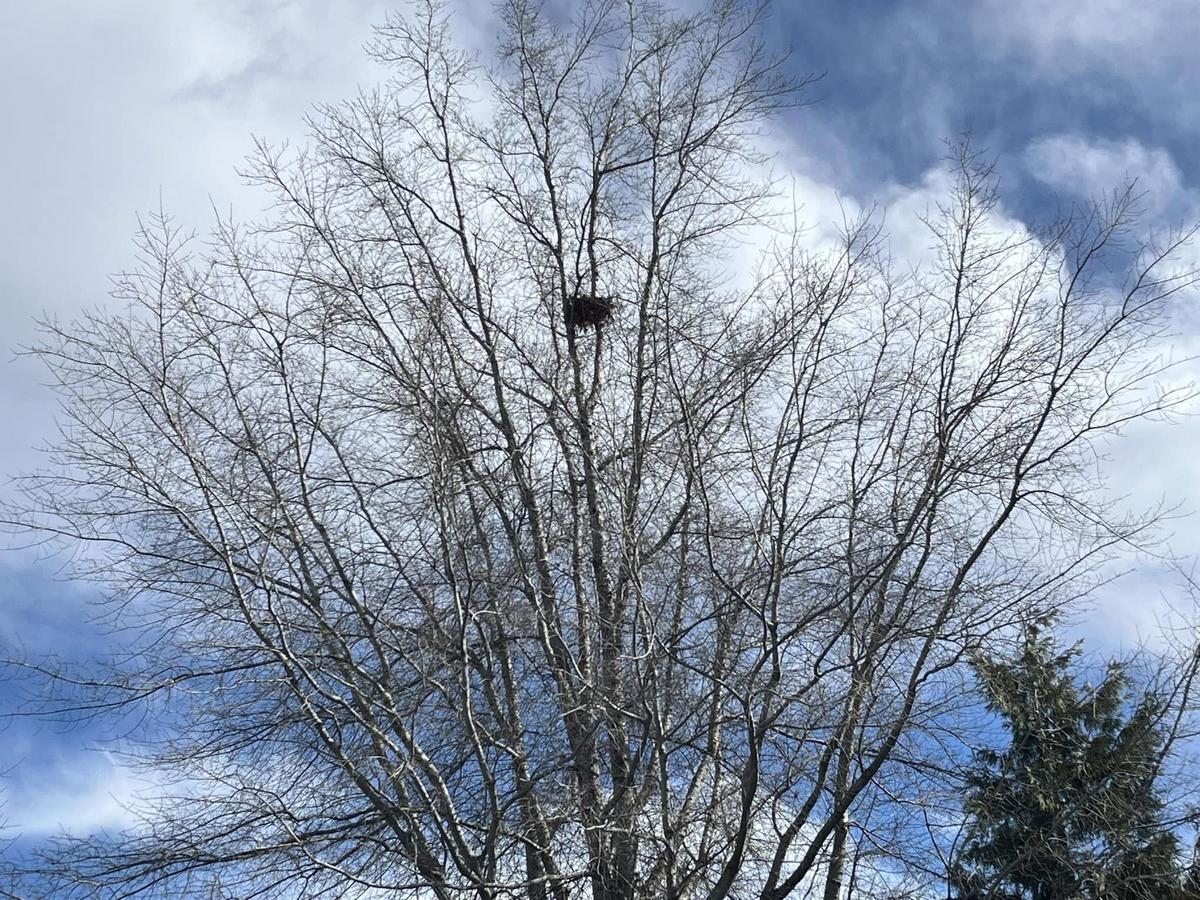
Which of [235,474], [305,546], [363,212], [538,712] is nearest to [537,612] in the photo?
[538,712]

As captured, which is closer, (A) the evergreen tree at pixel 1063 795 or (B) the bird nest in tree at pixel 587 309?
(A) the evergreen tree at pixel 1063 795

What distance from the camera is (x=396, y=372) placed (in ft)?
26.6

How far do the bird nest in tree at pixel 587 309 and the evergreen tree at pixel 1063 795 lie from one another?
3759mm

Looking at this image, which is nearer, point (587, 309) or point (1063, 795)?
point (1063, 795)

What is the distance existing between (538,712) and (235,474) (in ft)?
8.11

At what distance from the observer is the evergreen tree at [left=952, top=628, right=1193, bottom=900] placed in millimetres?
6844

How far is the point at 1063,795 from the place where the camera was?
7.17 m

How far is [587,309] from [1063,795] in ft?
15.3

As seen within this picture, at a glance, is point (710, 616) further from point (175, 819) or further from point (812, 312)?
point (175, 819)

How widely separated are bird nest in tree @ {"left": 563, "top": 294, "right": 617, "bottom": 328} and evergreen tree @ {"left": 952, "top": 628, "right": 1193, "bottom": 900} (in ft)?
12.3

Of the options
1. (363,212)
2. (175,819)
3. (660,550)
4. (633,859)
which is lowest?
(633,859)

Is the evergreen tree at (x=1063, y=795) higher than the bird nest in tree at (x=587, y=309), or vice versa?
the bird nest in tree at (x=587, y=309)

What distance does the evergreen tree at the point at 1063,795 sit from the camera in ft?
22.5

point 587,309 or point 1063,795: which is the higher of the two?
point 587,309
